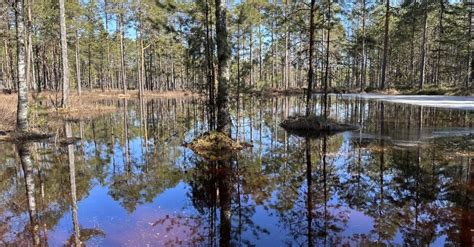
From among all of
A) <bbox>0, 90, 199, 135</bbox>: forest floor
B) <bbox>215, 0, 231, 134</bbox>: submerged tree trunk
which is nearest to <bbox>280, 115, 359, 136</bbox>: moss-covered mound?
<bbox>215, 0, 231, 134</bbox>: submerged tree trunk

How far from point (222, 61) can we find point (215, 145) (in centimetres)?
285

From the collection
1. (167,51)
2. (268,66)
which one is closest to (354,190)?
(167,51)

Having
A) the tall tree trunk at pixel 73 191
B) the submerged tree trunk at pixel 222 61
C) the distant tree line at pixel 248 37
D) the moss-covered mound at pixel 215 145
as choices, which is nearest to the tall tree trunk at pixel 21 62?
the distant tree line at pixel 248 37

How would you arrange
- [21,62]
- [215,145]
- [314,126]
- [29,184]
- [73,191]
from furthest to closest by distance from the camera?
[314,126] → [21,62] → [215,145] → [29,184] → [73,191]

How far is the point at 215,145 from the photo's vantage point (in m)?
12.8

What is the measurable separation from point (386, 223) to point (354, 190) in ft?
6.23

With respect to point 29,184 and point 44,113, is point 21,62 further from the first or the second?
point 44,113

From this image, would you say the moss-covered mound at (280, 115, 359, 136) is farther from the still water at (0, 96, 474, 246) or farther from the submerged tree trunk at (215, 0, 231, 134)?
the submerged tree trunk at (215, 0, 231, 134)

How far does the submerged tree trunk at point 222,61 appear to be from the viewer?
12266 millimetres

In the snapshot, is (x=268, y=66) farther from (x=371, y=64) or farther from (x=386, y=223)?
(x=386, y=223)

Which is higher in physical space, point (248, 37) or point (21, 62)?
point (248, 37)

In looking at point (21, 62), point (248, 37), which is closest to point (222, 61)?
point (21, 62)

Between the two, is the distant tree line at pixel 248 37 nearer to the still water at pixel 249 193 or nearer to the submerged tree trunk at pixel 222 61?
the submerged tree trunk at pixel 222 61

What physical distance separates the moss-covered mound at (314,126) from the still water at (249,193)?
2511 millimetres
